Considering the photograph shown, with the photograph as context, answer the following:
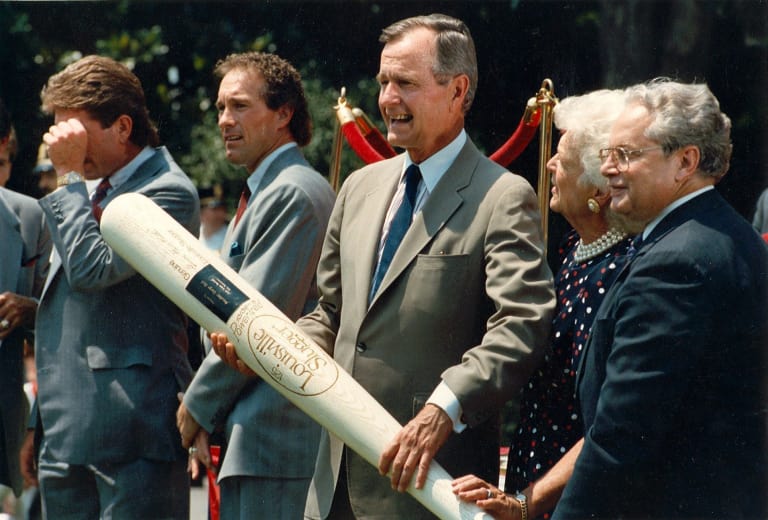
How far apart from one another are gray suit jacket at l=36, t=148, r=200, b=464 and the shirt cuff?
1.62 meters

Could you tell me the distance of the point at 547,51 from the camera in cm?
934

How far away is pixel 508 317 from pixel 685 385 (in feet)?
2.27

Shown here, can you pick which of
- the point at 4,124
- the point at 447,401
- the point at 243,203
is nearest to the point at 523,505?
the point at 447,401


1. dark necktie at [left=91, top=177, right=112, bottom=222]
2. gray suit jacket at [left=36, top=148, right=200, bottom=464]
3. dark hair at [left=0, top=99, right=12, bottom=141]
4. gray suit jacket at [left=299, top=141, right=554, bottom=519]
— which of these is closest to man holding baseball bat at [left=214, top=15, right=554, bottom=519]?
gray suit jacket at [left=299, top=141, right=554, bottom=519]

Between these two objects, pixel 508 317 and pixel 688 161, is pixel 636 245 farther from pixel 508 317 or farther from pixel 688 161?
pixel 508 317

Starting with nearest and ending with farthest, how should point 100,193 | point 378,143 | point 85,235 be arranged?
1. point 85,235
2. point 100,193
3. point 378,143

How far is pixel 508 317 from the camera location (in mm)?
3484

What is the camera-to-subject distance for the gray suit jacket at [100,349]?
4645 mm

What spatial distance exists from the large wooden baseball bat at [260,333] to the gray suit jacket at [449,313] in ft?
0.45

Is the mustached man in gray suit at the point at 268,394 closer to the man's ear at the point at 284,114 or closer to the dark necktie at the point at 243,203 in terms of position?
the dark necktie at the point at 243,203

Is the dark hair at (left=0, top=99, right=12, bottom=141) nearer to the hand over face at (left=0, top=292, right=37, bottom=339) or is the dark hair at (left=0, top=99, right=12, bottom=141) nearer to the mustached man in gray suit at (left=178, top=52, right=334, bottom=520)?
the hand over face at (left=0, top=292, right=37, bottom=339)

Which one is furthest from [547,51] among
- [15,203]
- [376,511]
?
[376,511]

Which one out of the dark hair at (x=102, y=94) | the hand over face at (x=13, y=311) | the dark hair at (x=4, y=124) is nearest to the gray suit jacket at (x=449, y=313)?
the dark hair at (x=102, y=94)

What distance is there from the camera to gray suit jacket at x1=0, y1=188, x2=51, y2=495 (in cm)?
530
